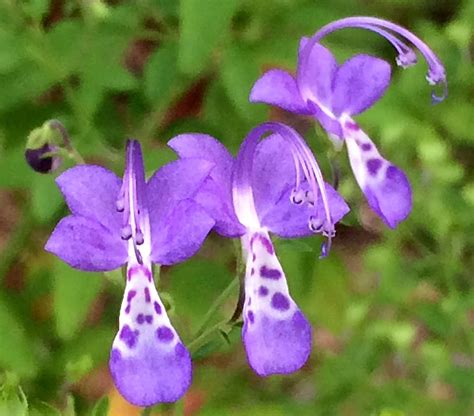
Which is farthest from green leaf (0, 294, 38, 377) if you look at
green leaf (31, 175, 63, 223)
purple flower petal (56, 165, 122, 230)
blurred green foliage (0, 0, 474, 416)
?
purple flower petal (56, 165, 122, 230)

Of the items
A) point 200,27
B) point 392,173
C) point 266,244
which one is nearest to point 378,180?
point 392,173

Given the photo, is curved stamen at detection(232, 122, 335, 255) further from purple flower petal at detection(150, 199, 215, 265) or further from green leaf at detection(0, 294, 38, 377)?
green leaf at detection(0, 294, 38, 377)

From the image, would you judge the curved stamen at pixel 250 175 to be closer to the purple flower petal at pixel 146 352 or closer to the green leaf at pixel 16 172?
the purple flower petal at pixel 146 352

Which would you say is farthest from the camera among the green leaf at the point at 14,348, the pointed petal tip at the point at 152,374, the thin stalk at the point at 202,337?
the green leaf at the point at 14,348

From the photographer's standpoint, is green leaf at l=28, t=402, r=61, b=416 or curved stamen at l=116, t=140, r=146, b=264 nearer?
curved stamen at l=116, t=140, r=146, b=264

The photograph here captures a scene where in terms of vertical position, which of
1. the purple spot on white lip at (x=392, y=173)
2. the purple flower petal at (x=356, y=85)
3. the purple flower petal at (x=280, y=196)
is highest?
the purple flower petal at (x=356, y=85)

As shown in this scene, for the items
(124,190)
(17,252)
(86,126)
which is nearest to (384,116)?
(86,126)

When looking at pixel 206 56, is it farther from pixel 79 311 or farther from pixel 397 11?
pixel 397 11

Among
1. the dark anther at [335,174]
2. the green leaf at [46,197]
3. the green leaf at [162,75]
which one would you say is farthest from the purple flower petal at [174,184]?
the green leaf at [162,75]

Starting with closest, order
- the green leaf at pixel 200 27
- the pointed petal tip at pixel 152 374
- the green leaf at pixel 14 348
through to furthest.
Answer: the pointed petal tip at pixel 152 374 < the green leaf at pixel 200 27 < the green leaf at pixel 14 348

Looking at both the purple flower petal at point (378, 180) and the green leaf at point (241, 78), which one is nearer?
the purple flower petal at point (378, 180)
